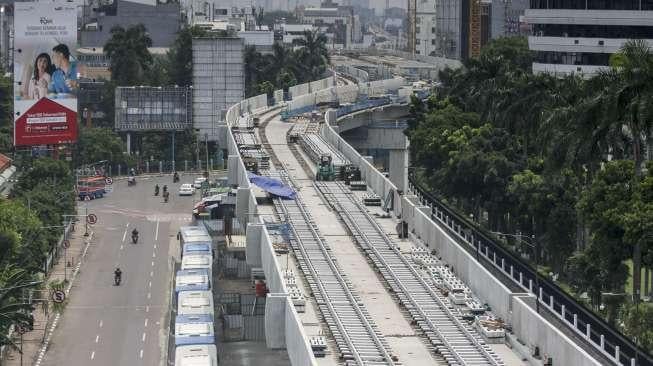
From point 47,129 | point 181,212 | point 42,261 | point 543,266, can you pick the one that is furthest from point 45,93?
point 543,266

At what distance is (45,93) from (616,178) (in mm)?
78593

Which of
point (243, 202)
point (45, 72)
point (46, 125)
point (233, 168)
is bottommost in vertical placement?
point (243, 202)

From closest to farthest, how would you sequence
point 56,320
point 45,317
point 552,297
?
point 552,297, point 56,320, point 45,317

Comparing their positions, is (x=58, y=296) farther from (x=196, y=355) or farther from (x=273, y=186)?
(x=196, y=355)

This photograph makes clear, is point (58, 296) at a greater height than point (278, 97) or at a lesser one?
lesser

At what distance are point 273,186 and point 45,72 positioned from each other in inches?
1970

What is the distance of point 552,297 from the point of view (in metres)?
78.2

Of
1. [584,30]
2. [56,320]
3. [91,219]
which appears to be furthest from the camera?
[584,30]

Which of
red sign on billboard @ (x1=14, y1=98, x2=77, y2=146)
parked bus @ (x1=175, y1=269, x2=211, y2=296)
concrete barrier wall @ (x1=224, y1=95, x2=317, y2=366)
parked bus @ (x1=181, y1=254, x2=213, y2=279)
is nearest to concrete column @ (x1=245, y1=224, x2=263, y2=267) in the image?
concrete barrier wall @ (x1=224, y1=95, x2=317, y2=366)

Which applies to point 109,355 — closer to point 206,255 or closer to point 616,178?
point 206,255

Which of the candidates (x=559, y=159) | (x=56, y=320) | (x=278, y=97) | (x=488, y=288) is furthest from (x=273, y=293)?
(x=278, y=97)

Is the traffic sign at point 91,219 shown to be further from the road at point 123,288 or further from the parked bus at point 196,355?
the parked bus at point 196,355

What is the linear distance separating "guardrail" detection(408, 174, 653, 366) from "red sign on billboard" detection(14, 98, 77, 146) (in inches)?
1698

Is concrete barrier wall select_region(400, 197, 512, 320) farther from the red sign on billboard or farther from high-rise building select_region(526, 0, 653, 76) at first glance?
the red sign on billboard
